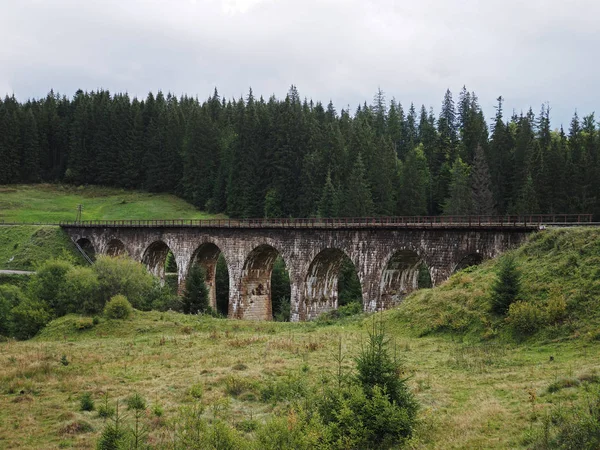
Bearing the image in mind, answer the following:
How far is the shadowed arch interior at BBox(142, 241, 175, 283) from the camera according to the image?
2566 inches

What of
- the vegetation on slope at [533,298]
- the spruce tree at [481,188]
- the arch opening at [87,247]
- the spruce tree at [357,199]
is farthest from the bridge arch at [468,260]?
the arch opening at [87,247]

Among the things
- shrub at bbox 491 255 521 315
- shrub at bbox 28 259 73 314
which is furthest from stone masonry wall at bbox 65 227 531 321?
shrub at bbox 28 259 73 314

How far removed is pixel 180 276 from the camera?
59.4m

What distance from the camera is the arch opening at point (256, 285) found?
172ft

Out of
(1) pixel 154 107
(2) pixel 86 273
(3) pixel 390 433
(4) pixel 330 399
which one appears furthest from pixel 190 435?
(1) pixel 154 107

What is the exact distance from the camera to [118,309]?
38.2 metres

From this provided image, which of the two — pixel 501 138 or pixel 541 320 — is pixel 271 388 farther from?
pixel 501 138

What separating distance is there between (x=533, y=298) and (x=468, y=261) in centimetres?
1105

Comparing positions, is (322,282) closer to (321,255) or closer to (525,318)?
(321,255)

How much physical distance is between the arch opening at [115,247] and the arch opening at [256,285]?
24.2 m

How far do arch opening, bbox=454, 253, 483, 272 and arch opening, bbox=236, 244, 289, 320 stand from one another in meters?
19.9

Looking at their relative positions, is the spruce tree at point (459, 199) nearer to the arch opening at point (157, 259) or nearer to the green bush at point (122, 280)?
the arch opening at point (157, 259)

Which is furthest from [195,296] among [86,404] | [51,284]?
[86,404]

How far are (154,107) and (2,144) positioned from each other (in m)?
31.8
